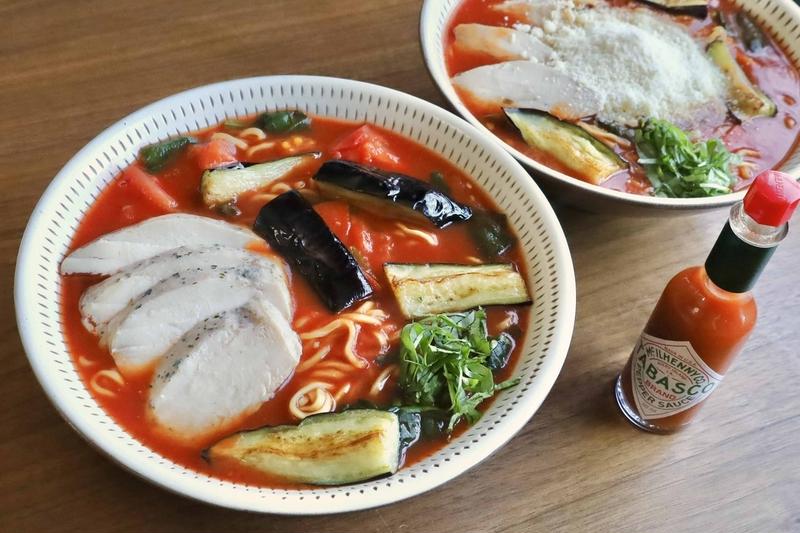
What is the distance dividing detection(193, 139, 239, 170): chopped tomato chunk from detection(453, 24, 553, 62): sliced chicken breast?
0.96 m

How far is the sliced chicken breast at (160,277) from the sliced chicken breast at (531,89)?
97 centimetres

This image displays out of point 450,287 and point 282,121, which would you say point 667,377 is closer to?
point 450,287

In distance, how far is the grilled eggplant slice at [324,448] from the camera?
55.3 inches

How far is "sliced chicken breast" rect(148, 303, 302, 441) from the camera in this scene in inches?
59.3

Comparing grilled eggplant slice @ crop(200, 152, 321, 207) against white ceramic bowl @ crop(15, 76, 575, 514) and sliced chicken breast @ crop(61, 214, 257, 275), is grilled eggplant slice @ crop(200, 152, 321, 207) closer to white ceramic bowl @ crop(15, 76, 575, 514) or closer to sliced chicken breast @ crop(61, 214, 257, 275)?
sliced chicken breast @ crop(61, 214, 257, 275)

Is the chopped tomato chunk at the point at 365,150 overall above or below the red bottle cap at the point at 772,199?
below

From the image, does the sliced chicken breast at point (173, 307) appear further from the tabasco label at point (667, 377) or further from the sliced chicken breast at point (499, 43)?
the sliced chicken breast at point (499, 43)

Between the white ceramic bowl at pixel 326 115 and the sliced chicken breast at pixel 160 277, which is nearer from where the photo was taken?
the white ceramic bowl at pixel 326 115

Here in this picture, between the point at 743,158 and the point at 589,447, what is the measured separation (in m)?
1.16

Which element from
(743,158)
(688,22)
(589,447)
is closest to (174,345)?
(589,447)

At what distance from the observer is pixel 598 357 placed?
1.87m

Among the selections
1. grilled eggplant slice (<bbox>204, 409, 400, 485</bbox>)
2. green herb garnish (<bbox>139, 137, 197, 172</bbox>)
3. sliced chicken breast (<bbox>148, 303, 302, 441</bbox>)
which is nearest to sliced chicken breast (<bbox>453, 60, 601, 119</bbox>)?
green herb garnish (<bbox>139, 137, 197, 172</bbox>)

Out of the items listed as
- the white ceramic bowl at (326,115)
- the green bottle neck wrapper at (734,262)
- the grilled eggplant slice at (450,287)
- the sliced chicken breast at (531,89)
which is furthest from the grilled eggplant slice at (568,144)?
the green bottle neck wrapper at (734,262)

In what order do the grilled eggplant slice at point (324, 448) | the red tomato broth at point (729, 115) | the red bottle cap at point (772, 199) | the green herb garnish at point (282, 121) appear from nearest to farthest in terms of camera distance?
the red bottle cap at point (772, 199), the grilled eggplant slice at point (324, 448), the green herb garnish at point (282, 121), the red tomato broth at point (729, 115)
